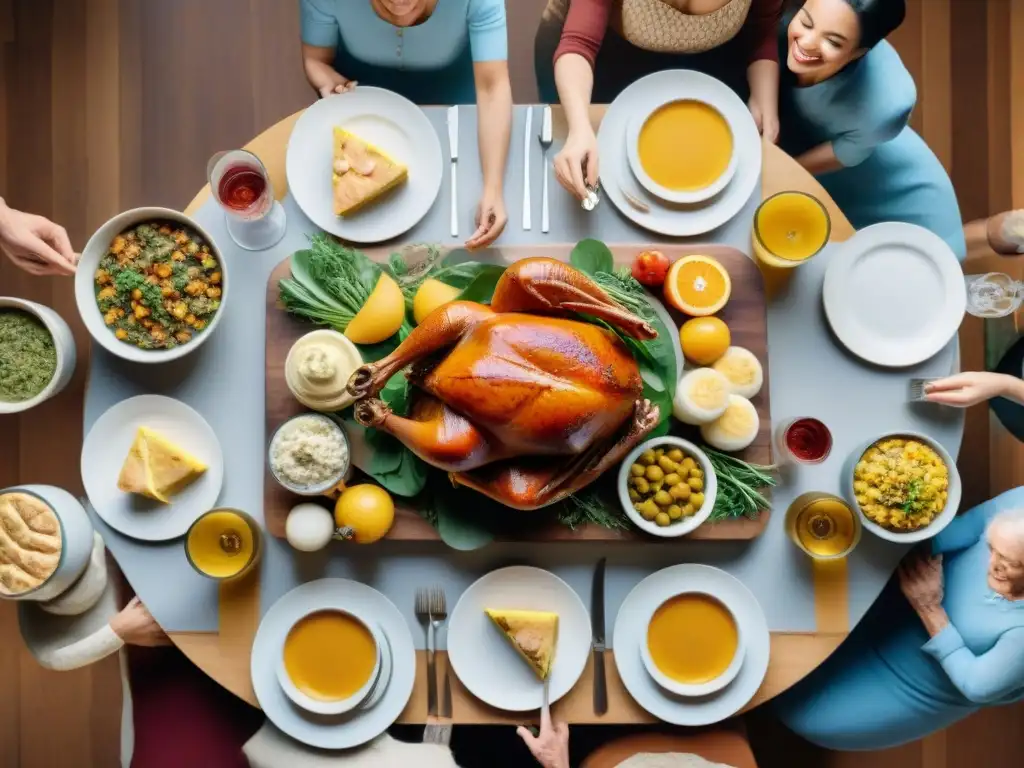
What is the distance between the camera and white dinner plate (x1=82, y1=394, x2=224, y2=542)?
163cm

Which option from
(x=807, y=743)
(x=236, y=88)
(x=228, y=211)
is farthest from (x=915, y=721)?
(x=236, y=88)

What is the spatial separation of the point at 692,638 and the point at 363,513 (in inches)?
28.4

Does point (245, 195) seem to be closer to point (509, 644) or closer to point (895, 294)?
point (509, 644)

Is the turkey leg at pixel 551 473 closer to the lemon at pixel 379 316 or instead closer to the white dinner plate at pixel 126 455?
the lemon at pixel 379 316

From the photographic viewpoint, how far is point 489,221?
1661 mm

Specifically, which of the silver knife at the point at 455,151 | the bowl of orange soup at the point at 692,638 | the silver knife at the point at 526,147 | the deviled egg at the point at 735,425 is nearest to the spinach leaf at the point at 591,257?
the silver knife at the point at 526,147

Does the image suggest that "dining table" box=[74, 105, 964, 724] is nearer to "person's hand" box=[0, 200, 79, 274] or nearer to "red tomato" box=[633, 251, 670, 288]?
"red tomato" box=[633, 251, 670, 288]

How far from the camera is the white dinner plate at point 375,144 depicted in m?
1.67

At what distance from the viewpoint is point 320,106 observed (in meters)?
1.68

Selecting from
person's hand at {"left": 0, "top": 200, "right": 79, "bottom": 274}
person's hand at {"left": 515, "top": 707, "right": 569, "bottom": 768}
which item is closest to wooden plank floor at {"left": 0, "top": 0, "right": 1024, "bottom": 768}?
person's hand at {"left": 0, "top": 200, "right": 79, "bottom": 274}

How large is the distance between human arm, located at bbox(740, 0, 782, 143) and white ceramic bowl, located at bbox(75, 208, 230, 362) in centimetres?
123

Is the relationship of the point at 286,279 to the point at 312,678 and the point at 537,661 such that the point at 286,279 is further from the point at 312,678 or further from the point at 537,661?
the point at 537,661

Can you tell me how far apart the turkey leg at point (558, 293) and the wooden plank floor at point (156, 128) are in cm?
140

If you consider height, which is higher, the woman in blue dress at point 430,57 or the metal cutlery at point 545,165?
the woman in blue dress at point 430,57
